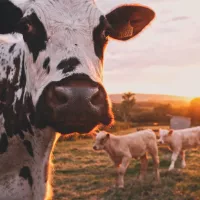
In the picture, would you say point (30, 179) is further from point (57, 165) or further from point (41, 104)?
point (57, 165)

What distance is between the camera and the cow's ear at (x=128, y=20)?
4.32 metres

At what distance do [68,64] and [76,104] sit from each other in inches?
15.0

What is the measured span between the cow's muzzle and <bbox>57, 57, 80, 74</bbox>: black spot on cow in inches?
5.0

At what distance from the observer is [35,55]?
134 inches

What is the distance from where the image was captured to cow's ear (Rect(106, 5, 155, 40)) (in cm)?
432

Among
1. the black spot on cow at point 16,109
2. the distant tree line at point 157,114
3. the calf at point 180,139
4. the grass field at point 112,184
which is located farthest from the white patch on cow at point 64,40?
the distant tree line at point 157,114

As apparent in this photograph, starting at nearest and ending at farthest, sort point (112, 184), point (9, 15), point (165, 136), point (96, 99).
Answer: point (96, 99), point (9, 15), point (112, 184), point (165, 136)

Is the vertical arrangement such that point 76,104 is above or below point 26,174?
above

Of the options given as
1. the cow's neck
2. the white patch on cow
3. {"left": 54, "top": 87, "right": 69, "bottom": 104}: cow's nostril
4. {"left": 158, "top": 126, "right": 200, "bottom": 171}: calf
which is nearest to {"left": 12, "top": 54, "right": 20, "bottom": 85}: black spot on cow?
the cow's neck

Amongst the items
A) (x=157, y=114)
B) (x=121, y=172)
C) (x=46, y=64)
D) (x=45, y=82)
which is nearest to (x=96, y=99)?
(x=45, y=82)

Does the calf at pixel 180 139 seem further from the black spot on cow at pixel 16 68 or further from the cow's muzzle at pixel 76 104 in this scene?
the cow's muzzle at pixel 76 104

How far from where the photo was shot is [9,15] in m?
3.75

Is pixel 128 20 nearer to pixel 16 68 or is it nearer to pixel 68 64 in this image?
pixel 16 68

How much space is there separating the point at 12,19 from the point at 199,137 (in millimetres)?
13144
